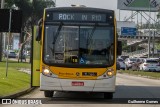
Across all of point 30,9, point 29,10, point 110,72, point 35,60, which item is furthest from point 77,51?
point 30,9

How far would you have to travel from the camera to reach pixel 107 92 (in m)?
18.4

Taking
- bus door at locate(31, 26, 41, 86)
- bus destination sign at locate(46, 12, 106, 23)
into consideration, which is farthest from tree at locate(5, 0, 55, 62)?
bus destination sign at locate(46, 12, 106, 23)

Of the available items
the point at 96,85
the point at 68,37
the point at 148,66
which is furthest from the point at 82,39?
the point at 148,66

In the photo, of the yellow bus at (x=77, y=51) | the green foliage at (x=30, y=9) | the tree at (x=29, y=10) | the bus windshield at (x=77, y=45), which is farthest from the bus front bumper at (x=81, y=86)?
the green foliage at (x=30, y=9)

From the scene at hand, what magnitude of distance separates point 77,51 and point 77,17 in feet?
4.30

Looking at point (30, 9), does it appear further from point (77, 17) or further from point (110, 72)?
point (110, 72)

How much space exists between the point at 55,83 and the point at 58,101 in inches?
27.7

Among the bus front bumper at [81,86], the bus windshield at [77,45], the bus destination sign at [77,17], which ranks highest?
the bus destination sign at [77,17]

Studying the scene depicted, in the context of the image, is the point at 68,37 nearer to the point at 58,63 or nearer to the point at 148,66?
the point at 58,63

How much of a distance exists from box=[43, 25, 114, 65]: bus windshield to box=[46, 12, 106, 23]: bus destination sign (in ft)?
1.05

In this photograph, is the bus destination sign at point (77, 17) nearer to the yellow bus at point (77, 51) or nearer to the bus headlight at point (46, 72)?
the yellow bus at point (77, 51)

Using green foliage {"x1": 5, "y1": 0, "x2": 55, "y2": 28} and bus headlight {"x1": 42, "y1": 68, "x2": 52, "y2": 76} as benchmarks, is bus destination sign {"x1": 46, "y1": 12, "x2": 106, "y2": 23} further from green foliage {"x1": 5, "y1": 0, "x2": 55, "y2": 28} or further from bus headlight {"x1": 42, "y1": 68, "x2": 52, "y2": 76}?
green foliage {"x1": 5, "y1": 0, "x2": 55, "y2": 28}

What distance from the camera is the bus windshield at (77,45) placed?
1770cm

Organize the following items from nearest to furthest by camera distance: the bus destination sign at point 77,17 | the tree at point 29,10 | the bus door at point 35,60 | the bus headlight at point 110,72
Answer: the bus headlight at point 110,72 → the bus destination sign at point 77,17 → the bus door at point 35,60 → the tree at point 29,10
